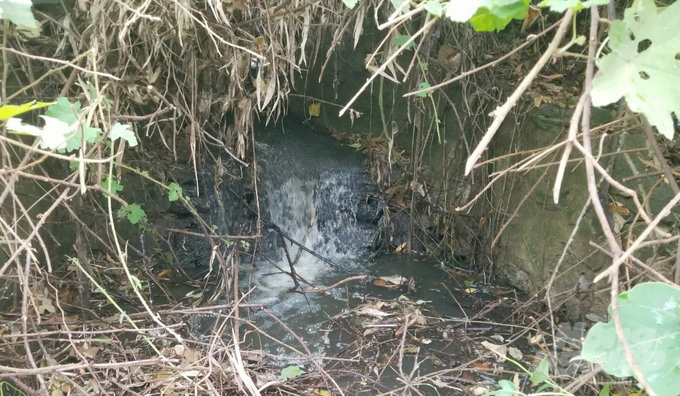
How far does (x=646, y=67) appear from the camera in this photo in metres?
1.11

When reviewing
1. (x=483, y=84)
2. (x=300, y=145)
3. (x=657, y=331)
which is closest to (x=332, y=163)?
(x=300, y=145)

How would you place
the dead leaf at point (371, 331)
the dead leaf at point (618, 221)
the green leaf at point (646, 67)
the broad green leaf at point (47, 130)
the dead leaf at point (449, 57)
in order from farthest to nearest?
the dead leaf at point (449, 57)
the dead leaf at point (371, 331)
the dead leaf at point (618, 221)
the broad green leaf at point (47, 130)
the green leaf at point (646, 67)

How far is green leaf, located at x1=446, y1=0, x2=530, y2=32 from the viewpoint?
1154 mm

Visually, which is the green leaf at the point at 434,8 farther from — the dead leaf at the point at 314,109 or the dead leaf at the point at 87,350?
the dead leaf at the point at 314,109

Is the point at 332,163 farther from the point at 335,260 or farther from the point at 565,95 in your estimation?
the point at 565,95

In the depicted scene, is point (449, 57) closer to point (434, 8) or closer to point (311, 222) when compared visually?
point (311, 222)

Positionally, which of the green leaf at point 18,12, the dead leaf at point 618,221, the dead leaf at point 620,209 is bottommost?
the dead leaf at point 618,221

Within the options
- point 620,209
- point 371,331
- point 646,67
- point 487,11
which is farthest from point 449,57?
point 646,67

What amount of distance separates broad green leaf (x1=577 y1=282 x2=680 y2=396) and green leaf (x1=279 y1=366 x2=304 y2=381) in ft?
5.87

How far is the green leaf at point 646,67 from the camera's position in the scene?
1.06 m

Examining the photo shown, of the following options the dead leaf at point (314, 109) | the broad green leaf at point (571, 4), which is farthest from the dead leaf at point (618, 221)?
the dead leaf at point (314, 109)

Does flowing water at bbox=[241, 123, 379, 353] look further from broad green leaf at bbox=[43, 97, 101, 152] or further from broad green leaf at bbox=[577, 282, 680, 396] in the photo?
broad green leaf at bbox=[577, 282, 680, 396]

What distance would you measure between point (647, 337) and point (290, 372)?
189 cm

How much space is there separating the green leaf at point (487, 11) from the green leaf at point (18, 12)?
42.9 inches
